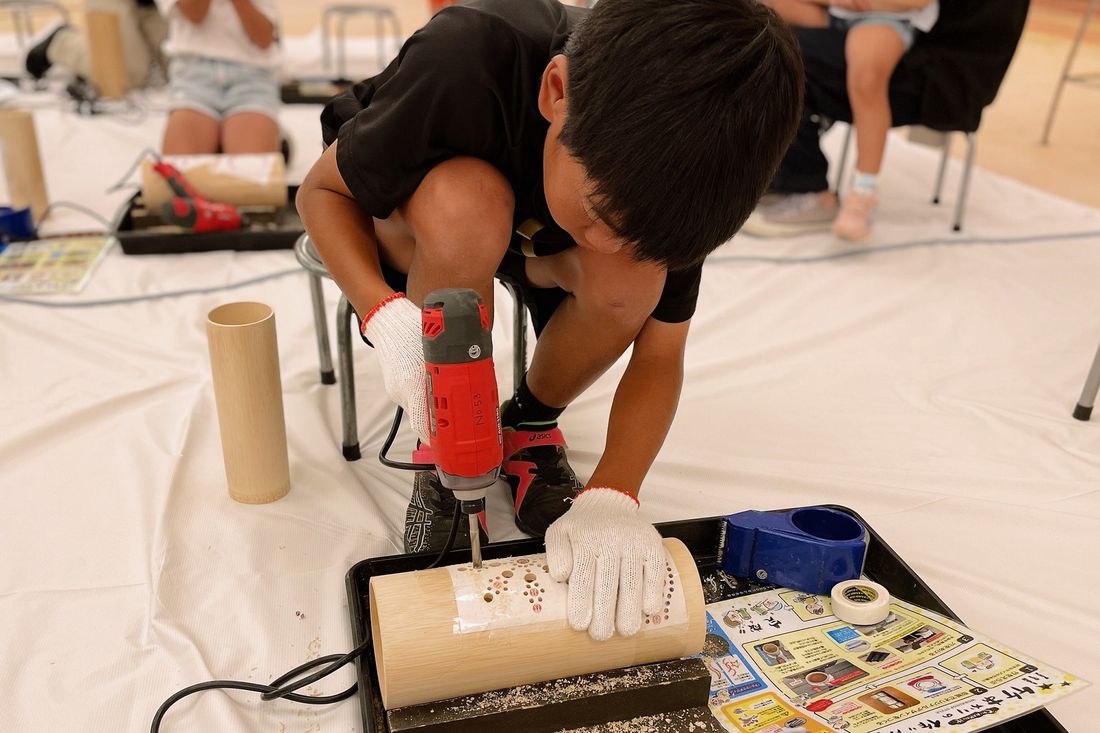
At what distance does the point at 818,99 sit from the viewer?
236 cm

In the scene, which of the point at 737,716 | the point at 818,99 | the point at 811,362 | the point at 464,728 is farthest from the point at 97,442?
the point at 818,99

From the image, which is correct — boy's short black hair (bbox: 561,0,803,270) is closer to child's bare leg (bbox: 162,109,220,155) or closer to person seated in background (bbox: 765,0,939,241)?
person seated in background (bbox: 765,0,939,241)

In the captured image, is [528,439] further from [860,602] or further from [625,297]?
[860,602]

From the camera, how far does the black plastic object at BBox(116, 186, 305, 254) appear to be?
2107 mm

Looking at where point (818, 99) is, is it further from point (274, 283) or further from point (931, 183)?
point (274, 283)

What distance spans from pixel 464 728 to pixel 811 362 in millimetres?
1178

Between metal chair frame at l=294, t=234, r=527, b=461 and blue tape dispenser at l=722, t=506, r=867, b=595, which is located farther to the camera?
metal chair frame at l=294, t=234, r=527, b=461

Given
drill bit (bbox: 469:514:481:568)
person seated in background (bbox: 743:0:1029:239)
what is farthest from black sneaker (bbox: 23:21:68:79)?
drill bit (bbox: 469:514:481:568)

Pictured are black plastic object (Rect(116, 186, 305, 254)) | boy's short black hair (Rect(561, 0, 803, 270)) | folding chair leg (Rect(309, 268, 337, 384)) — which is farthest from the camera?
black plastic object (Rect(116, 186, 305, 254))

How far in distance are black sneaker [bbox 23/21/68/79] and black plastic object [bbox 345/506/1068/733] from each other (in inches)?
132

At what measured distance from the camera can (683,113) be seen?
73cm

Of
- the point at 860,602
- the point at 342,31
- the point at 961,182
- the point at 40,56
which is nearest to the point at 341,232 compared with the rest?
the point at 860,602

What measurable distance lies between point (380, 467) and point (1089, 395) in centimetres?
125

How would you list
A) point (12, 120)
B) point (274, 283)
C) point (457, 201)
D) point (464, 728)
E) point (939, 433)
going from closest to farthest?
point (464, 728), point (457, 201), point (939, 433), point (274, 283), point (12, 120)
